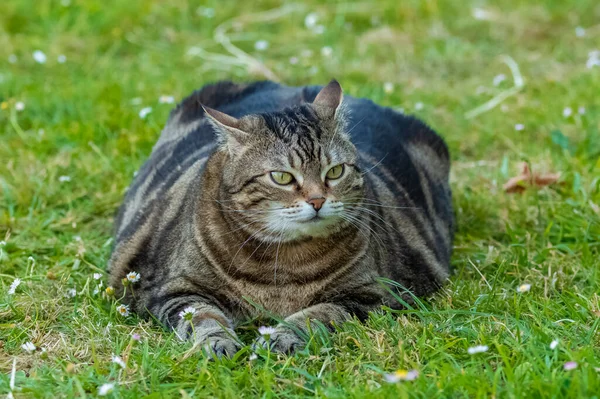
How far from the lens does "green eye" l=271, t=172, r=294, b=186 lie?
2.95 meters

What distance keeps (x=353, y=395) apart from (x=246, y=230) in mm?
801

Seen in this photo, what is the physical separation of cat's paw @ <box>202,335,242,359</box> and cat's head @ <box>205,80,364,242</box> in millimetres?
376

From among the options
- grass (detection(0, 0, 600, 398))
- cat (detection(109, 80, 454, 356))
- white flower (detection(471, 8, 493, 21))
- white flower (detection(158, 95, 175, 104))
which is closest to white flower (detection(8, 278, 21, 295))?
grass (detection(0, 0, 600, 398))

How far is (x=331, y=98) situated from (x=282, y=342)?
0.91 metres

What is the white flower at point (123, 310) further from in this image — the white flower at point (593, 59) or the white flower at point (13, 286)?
the white flower at point (593, 59)

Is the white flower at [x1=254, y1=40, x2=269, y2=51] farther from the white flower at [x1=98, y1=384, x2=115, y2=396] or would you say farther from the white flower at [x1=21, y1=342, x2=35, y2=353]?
the white flower at [x1=98, y1=384, x2=115, y2=396]

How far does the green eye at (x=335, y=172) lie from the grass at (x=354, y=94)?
50cm

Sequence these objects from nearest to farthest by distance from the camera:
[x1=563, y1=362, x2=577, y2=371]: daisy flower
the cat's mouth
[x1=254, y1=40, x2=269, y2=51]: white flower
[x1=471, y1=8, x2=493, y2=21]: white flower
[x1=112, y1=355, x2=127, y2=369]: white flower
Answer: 1. [x1=563, y1=362, x2=577, y2=371]: daisy flower
2. [x1=112, y1=355, x2=127, y2=369]: white flower
3. the cat's mouth
4. [x1=254, y1=40, x2=269, y2=51]: white flower
5. [x1=471, y1=8, x2=493, y2=21]: white flower

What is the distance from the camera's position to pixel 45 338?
3.04 m

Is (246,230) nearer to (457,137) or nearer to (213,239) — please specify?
(213,239)

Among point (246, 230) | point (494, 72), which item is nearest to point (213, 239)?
point (246, 230)

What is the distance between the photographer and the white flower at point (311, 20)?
699 centimetres

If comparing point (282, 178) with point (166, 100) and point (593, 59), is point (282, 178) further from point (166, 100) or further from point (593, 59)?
point (593, 59)

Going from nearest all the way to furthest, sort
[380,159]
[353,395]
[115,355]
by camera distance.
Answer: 1. [353,395]
2. [115,355]
3. [380,159]
